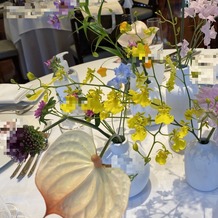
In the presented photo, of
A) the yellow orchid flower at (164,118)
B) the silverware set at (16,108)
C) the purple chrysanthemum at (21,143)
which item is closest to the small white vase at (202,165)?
→ the yellow orchid flower at (164,118)

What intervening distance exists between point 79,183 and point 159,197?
10.2 inches

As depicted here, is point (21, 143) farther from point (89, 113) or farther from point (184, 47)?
point (184, 47)

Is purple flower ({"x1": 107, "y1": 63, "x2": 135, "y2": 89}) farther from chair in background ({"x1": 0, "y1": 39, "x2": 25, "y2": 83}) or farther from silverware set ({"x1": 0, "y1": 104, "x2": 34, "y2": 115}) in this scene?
chair in background ({"x1": 0, "y1": 39, "x2": 25, "y2": 83})

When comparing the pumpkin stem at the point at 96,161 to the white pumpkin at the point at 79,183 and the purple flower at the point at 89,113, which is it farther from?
the purple flower at the point at 89,113

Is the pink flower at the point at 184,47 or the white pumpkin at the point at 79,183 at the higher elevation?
the pink flower at the point at 184,47

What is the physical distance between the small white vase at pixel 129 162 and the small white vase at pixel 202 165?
9 cm

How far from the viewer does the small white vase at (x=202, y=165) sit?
0.60 metres

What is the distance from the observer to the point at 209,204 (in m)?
0.62

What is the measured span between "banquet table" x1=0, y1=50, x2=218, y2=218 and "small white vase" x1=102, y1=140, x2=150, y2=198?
0.03 m

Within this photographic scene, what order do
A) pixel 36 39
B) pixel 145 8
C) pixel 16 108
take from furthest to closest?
1. pixel 145 8
2. pixel 36 39
3. pixel 16 108

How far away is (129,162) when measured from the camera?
622mm

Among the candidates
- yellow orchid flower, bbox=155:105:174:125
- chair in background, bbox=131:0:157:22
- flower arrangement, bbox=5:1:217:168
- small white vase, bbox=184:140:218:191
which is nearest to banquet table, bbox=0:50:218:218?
small white vase, bbox=184:140:218:191

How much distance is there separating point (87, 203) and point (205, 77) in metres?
0.56

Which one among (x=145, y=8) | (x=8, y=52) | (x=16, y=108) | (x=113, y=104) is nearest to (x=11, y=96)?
(x=16, y=108)
